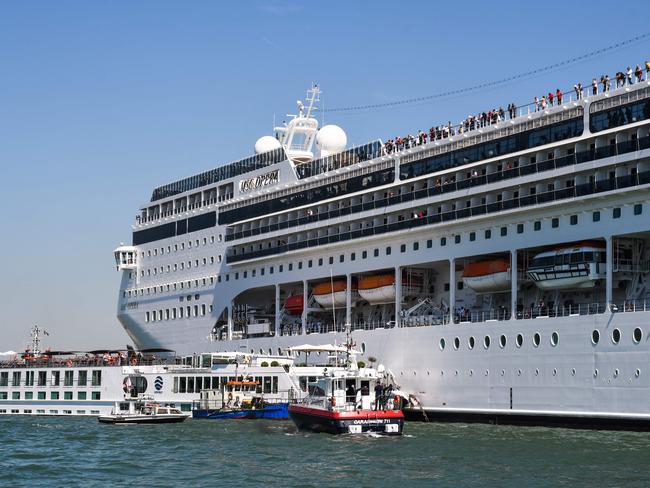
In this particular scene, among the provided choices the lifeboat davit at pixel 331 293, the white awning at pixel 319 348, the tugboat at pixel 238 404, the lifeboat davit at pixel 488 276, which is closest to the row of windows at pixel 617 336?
the lifeboat davit at pixel 488 276

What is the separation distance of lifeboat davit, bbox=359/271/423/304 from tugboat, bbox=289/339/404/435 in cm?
857

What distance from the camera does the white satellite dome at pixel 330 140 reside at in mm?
59188

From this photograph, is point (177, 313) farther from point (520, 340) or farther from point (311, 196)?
point (520, 340)

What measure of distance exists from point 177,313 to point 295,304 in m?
11.7

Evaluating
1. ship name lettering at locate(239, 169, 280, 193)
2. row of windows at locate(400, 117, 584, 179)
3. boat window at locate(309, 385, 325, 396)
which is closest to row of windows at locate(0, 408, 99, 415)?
ship name lettering at locate(239, 169, 280, 193)

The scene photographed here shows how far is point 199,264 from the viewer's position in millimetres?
63250

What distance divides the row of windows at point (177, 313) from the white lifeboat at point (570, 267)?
25.2 meters

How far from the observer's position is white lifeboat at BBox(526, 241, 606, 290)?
39.3 m

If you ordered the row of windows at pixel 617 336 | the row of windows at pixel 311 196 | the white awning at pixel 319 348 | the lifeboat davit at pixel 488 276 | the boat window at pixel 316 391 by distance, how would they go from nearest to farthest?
the row of windows at pixel 617 336 → the boat window at pixel 316 391 → the lifeboat davit at pixel 488 276 → the white awning at pixel 319 348 → the row of windows at pixel 311 196

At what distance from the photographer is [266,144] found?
63.3 metres

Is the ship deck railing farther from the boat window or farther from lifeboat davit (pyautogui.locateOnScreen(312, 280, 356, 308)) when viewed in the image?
the boat window

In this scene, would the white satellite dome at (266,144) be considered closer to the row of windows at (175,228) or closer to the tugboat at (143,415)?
the row of windows at (175,228)

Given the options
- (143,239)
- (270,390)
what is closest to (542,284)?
(270,390)

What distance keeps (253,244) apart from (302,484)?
32.9 metres
